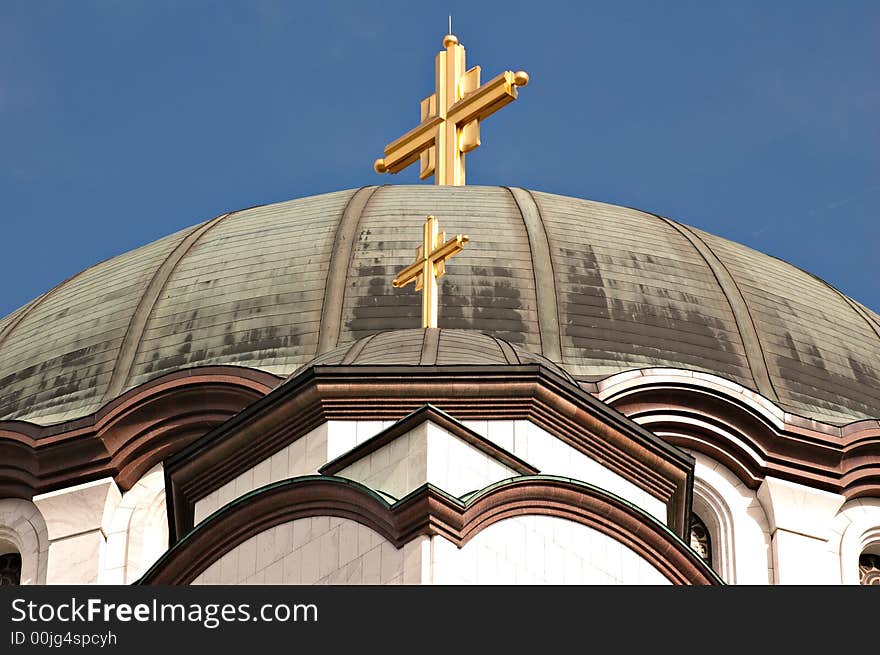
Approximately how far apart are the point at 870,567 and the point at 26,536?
7.27 metres

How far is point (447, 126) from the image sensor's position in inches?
1144

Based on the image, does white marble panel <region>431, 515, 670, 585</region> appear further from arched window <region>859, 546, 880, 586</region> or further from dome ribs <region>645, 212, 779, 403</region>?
arched window <region>859, 546, 880, 586</region>

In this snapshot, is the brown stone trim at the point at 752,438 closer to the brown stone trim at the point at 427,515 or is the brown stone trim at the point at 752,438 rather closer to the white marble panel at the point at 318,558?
the brown stone trim at the point at 427,515

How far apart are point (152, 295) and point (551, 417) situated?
7840 millimetres

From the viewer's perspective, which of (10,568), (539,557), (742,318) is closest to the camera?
(539,557)

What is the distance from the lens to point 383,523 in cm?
2102

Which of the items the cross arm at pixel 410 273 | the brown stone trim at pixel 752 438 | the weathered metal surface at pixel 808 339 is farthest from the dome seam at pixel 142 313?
the weathered metal surface at pixel 808 339

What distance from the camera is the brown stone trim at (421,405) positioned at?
22812mm

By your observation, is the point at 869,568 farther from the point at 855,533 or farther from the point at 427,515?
the point at 427,515

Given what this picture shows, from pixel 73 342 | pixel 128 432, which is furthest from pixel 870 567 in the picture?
pixel 73 342

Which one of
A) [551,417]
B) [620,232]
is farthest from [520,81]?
[551,417]

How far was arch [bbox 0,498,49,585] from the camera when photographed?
28344 millimetres

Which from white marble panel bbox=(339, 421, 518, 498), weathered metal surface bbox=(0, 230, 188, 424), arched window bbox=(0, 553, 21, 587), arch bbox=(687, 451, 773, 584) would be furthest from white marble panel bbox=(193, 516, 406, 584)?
arch bbox=(687, 451, 773, 584)

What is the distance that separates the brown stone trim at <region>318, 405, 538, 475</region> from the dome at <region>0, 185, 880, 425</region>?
19.4ft
